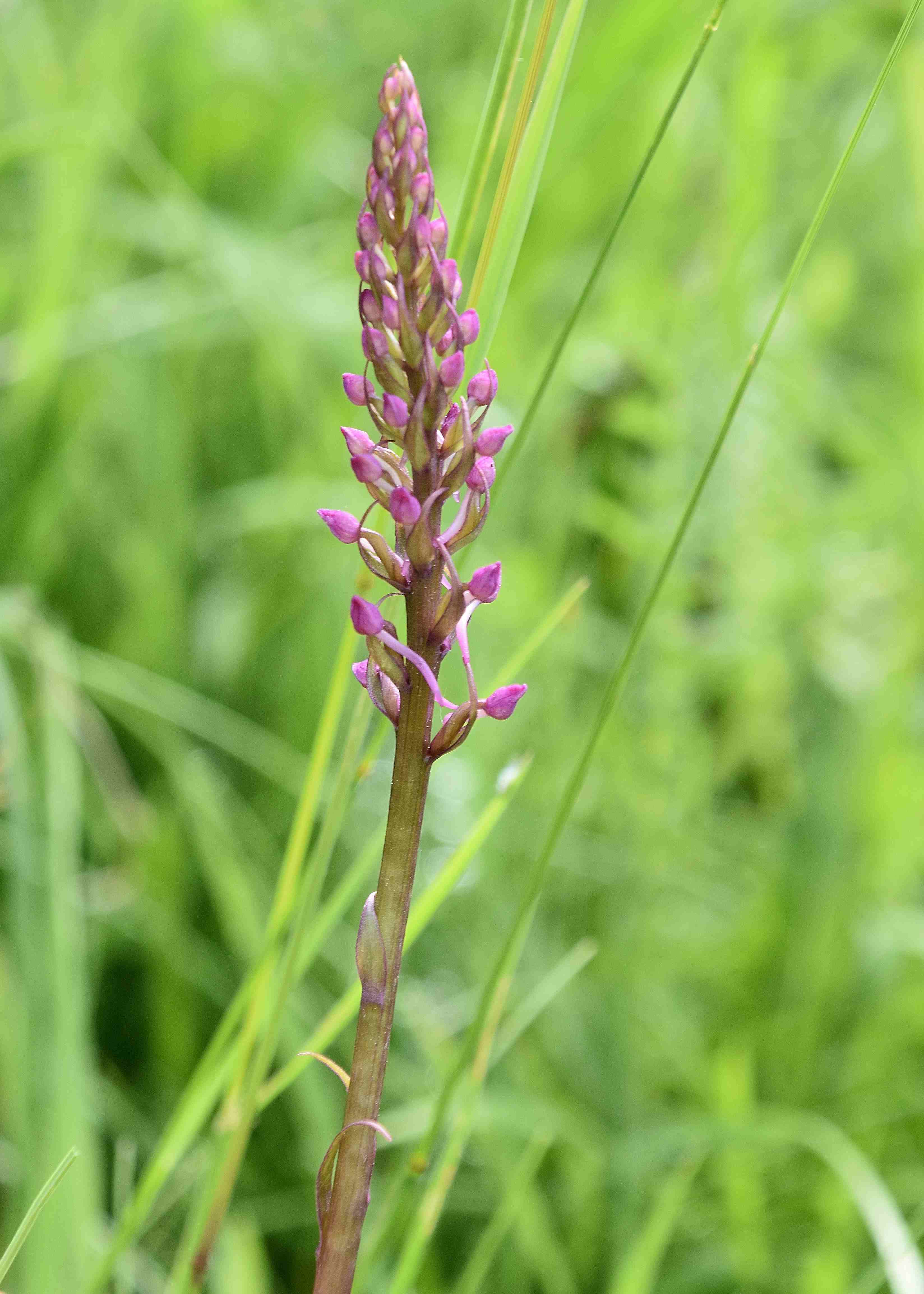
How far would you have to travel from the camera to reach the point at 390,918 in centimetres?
68

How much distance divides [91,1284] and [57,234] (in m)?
2.12

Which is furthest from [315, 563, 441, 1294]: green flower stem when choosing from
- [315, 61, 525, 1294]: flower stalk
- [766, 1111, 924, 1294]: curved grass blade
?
[766, 1111, 924, 1294]: curved grass blade

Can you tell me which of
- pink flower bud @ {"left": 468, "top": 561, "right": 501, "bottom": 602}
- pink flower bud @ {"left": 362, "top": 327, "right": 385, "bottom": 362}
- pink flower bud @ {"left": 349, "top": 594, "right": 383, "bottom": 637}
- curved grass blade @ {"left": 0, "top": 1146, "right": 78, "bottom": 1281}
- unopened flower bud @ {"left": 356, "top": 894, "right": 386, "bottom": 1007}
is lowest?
curved grass blade @ {"left": 0, "top": 1146, "right": 78, "bottom": 1281}

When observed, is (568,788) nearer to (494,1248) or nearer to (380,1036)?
(380,1036)

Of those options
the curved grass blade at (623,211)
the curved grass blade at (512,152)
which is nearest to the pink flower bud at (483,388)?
the curved grass blade at (623,211)

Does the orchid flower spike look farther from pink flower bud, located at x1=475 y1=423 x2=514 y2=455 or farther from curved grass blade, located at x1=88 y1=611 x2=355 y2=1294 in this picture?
curved grass blade, located at x1=88 y1=611 x2=355 y2=1294

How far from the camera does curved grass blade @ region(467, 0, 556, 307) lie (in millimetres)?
1057

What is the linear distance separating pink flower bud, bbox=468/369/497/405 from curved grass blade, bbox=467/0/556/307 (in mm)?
337

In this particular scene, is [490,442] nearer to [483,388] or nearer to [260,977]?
[483,388]

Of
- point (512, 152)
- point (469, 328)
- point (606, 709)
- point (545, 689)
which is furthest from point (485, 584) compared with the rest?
point (545, 689)


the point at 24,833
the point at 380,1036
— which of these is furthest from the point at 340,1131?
the point at 24,833

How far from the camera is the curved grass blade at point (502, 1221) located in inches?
47.9

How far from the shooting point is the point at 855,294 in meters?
3.57

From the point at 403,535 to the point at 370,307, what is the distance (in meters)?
0.13
